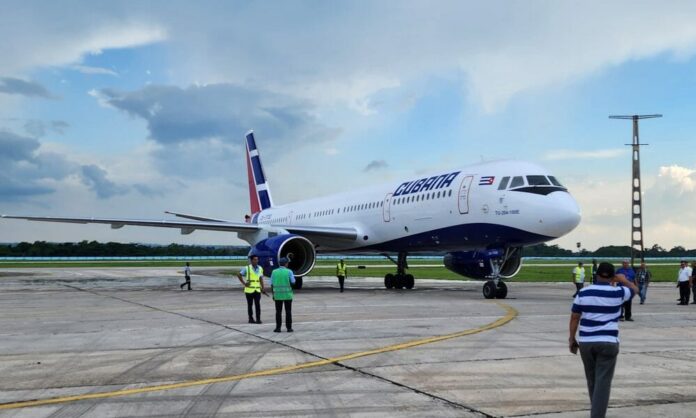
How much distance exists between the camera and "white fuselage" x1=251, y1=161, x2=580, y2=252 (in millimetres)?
20797

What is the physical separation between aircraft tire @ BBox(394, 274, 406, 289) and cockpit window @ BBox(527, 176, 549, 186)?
942 centimetres

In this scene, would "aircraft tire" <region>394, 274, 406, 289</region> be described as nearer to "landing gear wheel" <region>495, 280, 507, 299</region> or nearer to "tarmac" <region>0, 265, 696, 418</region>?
"landing gear wheel" <region>495, 280, 507, 299</region>

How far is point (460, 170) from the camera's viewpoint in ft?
A: 79.2

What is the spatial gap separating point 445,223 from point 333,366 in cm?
1476

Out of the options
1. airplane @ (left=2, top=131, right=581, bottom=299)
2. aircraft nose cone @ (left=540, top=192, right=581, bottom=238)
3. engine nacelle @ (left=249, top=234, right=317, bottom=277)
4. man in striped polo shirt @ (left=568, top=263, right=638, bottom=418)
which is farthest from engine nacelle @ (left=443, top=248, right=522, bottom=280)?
man in striped polo shirt @ (left=568, top=263, right=638, bottom=418)

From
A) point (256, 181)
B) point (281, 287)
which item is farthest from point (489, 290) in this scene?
point (256, 181)

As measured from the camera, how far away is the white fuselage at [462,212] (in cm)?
2080

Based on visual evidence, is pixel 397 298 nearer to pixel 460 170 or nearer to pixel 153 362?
pixel 460 170

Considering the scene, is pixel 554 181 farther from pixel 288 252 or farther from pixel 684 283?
pixel 288 252

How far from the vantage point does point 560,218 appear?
67.0ft

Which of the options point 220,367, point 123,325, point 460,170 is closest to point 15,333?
point 123,325

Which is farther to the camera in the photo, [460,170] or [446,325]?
[460,170]

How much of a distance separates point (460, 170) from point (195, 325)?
12419 millimetres

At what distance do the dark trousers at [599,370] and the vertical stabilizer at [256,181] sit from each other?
35.7 metres
